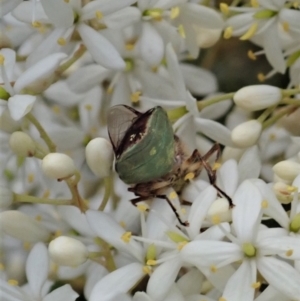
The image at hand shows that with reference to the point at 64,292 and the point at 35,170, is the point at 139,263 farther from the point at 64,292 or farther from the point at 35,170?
the point at 35,170

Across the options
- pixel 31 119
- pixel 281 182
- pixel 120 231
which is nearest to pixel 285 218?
pixel 281 182

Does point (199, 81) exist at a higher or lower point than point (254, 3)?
lower

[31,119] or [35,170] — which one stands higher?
[31,119]

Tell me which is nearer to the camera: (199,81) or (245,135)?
(245,135)

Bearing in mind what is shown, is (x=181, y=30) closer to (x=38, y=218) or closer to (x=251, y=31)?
(x=251, y=31)

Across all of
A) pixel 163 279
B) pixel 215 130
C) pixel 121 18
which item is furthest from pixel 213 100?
pixel 163 279

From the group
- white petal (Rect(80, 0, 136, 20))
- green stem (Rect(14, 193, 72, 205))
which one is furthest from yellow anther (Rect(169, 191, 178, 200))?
white petal (Rect(80, 0, 136, 20))

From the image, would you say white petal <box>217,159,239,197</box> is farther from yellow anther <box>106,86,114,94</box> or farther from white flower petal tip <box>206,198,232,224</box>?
yellow anther <box>106,86,114,94</box>
